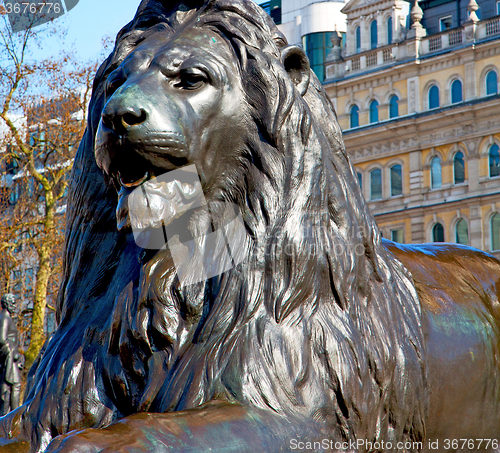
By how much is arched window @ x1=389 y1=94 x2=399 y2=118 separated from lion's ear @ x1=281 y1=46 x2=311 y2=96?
138ft

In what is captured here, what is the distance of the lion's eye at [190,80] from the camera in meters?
2.56

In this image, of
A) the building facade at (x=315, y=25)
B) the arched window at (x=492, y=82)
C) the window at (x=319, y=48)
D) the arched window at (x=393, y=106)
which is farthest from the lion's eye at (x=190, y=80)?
the window at (x=319, y=48)

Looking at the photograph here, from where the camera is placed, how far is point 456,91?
1658 inches

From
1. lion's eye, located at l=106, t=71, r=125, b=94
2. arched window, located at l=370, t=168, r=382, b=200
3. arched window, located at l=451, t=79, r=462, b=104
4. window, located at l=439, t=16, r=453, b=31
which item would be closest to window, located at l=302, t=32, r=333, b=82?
window, located at l=439, t=16, r=453, b=31

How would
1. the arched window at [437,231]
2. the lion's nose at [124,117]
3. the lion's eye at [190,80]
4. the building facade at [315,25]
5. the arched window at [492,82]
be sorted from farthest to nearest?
the building facade at [315,25]
the arched window at [437,231]
the arched window at [492,82]
the lion's eye at [190,80]
the lion's nose at [124,117]

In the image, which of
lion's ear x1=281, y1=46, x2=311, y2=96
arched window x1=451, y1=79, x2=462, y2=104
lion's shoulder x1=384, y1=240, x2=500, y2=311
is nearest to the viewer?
lion's ear x1=281, y1=46, x2=311, y2=96

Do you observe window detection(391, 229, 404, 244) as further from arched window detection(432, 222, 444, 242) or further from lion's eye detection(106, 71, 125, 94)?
lion's eye detection(106, 71, 125, 94)

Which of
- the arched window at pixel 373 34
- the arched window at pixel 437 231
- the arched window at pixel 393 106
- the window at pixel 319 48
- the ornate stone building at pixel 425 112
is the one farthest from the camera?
the window at pixel 319 48

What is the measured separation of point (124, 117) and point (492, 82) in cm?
4054

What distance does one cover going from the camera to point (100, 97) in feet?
9.11

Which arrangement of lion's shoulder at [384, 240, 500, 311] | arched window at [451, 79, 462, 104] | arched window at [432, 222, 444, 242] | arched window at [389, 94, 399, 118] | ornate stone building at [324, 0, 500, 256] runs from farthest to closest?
arched window at [389, 94, 399, 118] → arched window at [432, 222, 444, 242] → arched window at [451, 79, 462, 104] → ornate stone building at [324, 0, 500, 256] → lion's shoulder at [384, 240, 500, 311]

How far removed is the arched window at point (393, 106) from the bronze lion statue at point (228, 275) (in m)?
42.1

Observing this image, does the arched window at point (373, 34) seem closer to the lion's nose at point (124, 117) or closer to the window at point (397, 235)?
the window at point (397, 235)

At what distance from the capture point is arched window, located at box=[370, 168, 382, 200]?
4494 cm
